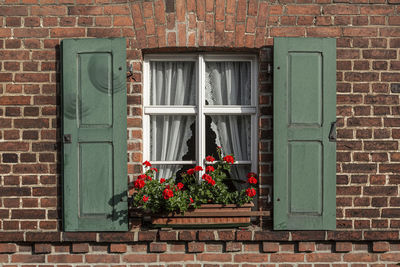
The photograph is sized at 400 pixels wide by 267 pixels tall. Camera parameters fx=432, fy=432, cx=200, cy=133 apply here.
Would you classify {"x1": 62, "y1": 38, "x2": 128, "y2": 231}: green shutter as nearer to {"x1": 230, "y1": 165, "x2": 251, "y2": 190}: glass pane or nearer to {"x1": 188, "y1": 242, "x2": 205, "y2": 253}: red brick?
{"x1": 188, "y1": 242, "x2": 205, "y2": 253}: red brick

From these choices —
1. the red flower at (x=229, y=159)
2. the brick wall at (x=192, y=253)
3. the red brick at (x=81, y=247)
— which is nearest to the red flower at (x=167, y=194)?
the brick wall at (x=192, y=253)

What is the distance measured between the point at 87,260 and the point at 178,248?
78cm

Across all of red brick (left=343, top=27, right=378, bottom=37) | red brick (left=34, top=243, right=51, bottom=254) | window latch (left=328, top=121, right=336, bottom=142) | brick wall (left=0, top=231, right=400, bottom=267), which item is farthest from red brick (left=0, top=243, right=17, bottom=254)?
red brick (left=343, top=27, right=378, bottom=37)

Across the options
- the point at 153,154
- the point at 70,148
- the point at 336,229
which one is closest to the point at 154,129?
the point at 153,154

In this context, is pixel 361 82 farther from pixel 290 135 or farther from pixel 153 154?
pixel 153 154

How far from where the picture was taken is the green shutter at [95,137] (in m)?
3.60

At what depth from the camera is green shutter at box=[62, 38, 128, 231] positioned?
3.60m

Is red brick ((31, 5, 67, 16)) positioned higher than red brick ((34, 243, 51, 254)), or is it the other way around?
red brick ((31, 5, 67, 16))

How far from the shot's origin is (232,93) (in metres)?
3.87

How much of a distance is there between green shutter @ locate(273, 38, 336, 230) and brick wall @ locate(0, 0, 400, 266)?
0.38 feet

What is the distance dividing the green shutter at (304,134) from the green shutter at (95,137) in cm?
130

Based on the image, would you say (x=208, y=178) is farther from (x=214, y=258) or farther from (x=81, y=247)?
(x=81, y=247)

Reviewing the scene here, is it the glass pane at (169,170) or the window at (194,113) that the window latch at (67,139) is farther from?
the glass pane at (169,170)

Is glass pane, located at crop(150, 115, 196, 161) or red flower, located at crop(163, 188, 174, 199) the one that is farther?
glass pane, located at crop(150, 115, 196, 161)
